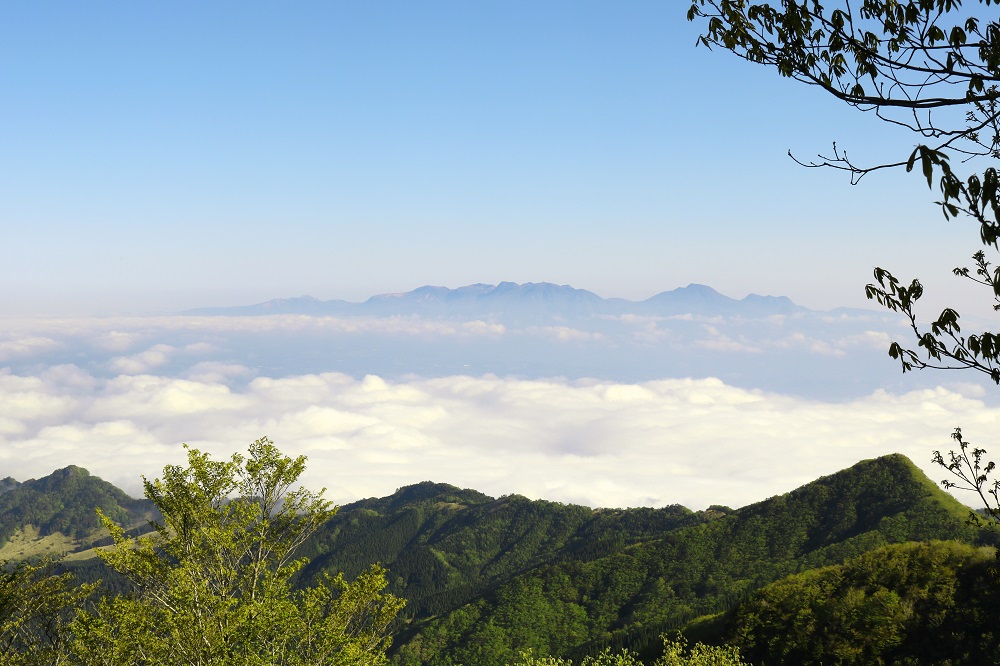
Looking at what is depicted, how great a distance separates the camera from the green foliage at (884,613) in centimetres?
8344

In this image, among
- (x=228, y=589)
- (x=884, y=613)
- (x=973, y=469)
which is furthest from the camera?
(x=884, y=613)

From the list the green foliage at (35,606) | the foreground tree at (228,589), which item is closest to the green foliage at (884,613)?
A: the foreground tree at (228,589)

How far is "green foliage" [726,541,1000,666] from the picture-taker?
3285 inches

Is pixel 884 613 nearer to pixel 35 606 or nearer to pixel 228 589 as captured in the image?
pixel 228 589

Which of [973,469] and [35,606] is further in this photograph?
[35,606]

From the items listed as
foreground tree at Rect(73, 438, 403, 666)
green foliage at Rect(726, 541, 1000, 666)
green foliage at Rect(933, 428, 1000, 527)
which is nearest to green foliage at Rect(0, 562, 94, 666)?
foreground tree at Rect(73, 438, 403, 666)

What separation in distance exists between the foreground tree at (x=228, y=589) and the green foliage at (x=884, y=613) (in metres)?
83.9

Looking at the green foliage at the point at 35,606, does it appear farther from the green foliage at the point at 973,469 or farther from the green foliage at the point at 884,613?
the green foliage at the point at 884,613

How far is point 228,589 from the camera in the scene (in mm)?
25828

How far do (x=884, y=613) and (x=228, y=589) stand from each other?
101 metres

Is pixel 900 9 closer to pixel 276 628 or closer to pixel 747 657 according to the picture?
pixel 276 628

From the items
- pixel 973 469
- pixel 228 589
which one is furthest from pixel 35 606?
pixel 973 469

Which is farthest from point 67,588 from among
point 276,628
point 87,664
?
point 276,628

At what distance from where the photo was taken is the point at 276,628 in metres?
24.0
